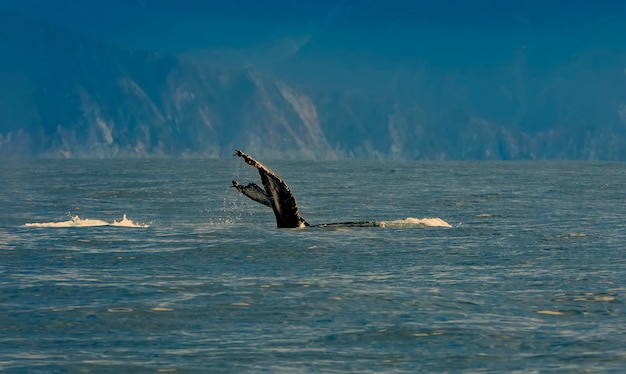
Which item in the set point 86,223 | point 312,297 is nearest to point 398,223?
point 86,223

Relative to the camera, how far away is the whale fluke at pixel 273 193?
3459cm

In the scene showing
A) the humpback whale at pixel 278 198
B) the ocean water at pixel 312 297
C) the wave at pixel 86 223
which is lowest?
the ocean water at pixel 312 297

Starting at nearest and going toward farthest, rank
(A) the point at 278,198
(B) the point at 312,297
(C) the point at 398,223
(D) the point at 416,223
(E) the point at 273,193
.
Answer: (B) the point at 312,297, (E) the point at 273,193, (A) the point at 278,198, (C) the point at 398,223, (D) the point at 416,223

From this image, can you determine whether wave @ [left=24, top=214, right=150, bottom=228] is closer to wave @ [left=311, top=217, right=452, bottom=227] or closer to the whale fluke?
the whale fluke

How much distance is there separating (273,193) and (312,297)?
38.7 feet

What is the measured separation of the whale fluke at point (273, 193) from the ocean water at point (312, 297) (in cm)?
66

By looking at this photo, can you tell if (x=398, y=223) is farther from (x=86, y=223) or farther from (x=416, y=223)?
(x=86, y=223)

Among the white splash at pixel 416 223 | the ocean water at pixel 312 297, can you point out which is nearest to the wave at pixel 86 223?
the ocean water at pixel 312 297

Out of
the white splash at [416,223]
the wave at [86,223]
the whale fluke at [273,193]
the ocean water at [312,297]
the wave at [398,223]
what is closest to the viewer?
the ocean water at [312,297]

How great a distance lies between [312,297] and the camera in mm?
24047

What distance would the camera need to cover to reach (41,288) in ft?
83.1

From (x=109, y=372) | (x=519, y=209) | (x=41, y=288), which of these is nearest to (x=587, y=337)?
(x=109, y=372)

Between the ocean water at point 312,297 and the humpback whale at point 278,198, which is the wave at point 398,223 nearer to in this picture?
the humpback whale at point 278,198

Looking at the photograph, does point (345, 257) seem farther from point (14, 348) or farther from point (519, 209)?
point (519, 209)
